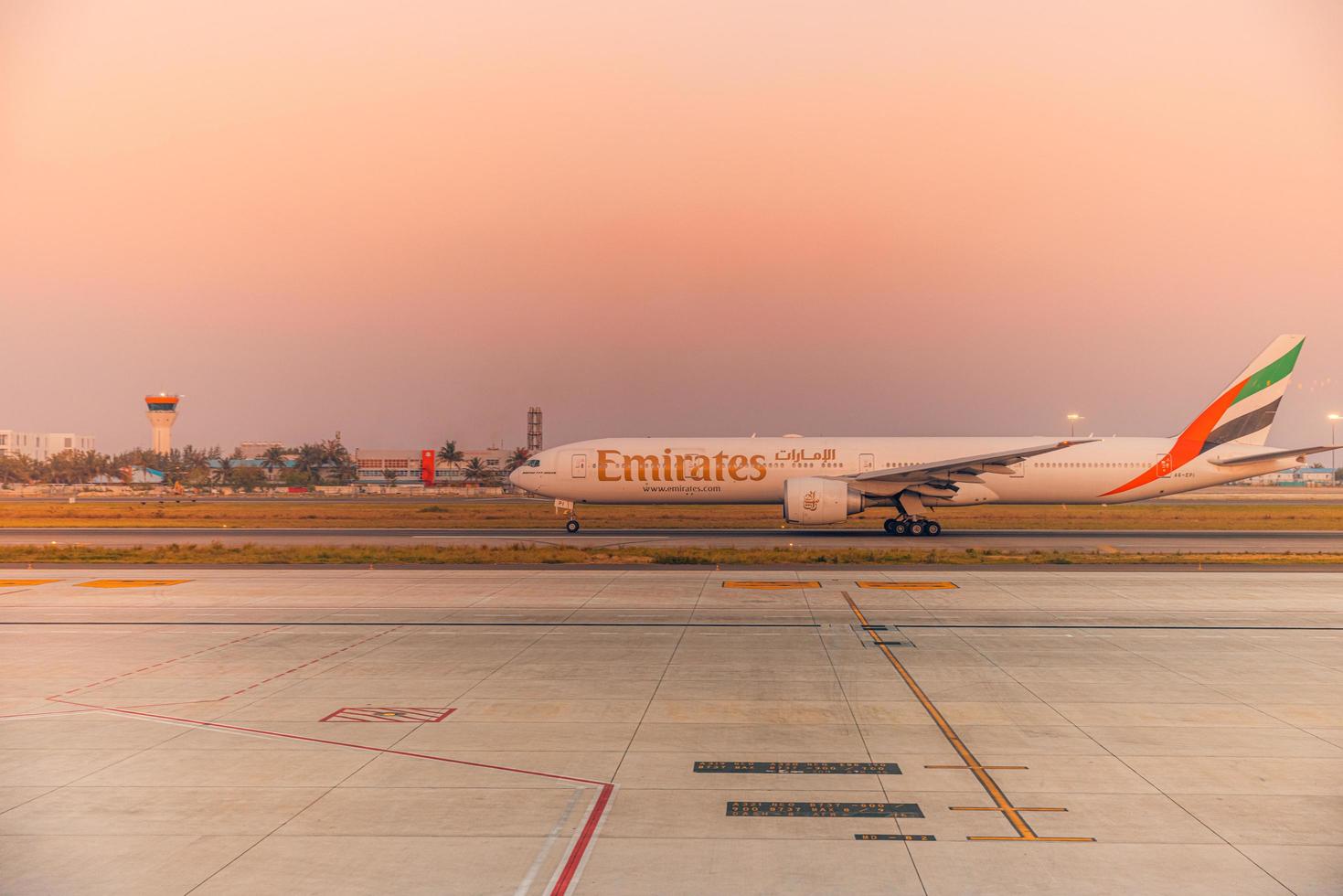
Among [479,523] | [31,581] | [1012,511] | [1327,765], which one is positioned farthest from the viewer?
[1012,511]

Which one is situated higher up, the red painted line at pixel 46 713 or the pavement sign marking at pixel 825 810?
the red painted line at pixel 46 713

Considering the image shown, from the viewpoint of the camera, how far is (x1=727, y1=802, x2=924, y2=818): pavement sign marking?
324 inches

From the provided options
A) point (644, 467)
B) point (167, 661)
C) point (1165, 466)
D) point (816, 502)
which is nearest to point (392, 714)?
point (167, 661)

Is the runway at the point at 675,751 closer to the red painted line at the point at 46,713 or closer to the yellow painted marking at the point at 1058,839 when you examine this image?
the yellow painted marking at the point at 1058,839

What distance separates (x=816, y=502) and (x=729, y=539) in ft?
13.4

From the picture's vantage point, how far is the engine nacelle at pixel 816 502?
124ft

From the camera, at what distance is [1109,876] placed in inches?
273

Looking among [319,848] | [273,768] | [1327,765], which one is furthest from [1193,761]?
[273,768]

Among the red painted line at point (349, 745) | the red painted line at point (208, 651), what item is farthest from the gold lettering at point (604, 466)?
the red painted line at point (349, 745)

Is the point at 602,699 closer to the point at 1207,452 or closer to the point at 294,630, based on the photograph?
the point at 294,630

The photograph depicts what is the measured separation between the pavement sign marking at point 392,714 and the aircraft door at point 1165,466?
38753 millimetres

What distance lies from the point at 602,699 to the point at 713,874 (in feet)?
18.4

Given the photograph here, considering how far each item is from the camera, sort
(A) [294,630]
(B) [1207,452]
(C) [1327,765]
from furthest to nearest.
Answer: (B) [1207,452], (A) [294,630], (C) [1327,765]

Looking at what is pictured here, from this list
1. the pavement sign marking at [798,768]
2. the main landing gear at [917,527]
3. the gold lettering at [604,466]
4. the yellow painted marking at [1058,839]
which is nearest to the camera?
the yellow painted marking at [1058,839]
